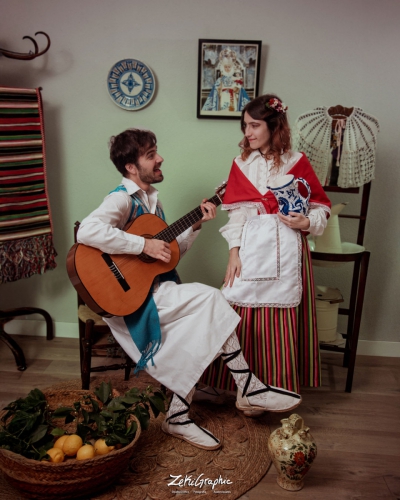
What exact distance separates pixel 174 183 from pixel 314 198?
3.28 ft

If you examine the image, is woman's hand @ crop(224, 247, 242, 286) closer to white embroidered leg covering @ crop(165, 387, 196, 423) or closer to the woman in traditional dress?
the woman in traditional dress

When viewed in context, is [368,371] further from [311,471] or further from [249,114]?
[249,114]

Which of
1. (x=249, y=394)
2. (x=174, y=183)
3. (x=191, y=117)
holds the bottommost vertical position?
(x=249, y=394)

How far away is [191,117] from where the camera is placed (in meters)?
2.82

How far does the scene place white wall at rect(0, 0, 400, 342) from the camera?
8.75 ft

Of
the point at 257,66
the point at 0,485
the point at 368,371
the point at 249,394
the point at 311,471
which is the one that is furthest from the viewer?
the point at 368,371

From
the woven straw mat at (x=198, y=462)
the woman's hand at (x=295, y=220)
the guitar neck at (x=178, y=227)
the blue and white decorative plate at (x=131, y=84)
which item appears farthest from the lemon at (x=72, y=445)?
the blue and white decorative plate at (x=131, y=84)

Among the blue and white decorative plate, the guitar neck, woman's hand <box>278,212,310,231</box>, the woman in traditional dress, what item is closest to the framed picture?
the blue and white decorative plate

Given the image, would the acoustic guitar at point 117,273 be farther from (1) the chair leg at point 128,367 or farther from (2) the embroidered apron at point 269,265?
(1) the chair leg at point 128,367

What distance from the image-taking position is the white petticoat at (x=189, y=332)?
2.01 meters

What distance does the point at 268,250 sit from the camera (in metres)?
2.14

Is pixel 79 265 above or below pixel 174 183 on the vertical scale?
below

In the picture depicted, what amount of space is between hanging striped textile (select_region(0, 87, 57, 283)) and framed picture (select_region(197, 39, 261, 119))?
957 mm

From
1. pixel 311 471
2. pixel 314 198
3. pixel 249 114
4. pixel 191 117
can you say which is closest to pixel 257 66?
pixel 191 117
